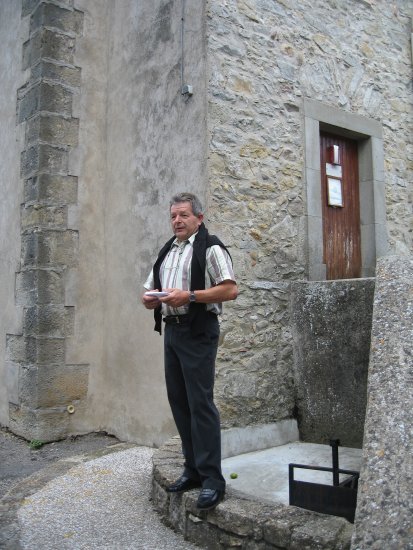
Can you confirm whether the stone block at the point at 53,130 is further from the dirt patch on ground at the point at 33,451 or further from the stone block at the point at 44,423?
the dirt patch on ground at the point at 33,451

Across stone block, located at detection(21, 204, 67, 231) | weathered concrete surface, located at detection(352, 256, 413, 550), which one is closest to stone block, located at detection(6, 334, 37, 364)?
stone block, located at detection(21, 204, 67, 231)

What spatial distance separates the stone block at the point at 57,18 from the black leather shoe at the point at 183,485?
180 inches

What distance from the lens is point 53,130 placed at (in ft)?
18.5

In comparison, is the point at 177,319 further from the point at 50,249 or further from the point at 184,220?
the point at 50,249

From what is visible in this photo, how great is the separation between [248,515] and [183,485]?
53 centimetres

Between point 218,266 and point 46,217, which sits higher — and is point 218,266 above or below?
below

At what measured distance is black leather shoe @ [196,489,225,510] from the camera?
305 centimetres

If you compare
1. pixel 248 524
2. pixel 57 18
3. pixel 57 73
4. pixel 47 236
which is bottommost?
pixel 248 524

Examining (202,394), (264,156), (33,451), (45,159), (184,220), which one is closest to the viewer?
(202,394)

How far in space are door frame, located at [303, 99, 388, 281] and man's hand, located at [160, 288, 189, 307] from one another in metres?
2.59

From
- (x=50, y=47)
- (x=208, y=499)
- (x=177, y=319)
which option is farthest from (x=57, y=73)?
(x=208, y=499)

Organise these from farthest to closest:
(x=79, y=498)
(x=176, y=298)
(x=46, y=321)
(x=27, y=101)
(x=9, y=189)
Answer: (x=9, y=189) → (x=27, y=101) → (x=46, y=321) → (x=79, y=498) → (x=176, y=298)

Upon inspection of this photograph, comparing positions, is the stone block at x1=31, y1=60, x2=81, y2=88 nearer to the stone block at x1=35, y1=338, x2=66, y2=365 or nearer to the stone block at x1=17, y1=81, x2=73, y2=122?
the stone block at x1=17, y1=81, x2=73, y2=122

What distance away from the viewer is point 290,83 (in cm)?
537
